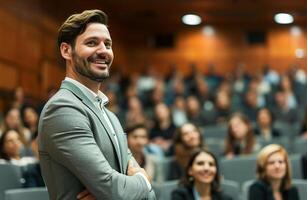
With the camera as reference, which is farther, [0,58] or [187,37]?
[187,37]

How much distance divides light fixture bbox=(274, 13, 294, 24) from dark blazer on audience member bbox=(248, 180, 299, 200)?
917 cm

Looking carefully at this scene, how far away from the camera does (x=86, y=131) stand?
4.52 ft

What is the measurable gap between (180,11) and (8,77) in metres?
4.67

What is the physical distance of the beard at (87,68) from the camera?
4.75 ft

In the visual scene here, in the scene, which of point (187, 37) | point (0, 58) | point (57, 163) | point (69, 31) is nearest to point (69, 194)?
point (57, 163)

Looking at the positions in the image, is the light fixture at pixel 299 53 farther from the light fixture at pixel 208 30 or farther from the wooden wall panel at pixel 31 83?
the wooden wall panel at pixel 31 83

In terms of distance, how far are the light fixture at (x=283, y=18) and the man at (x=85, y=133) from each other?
37.1 feet

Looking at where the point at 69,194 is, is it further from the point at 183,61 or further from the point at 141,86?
the point at 183,61

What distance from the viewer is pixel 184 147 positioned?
468 cm

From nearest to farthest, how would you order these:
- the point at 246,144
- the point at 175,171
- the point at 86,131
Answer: the point at 86,131, the point at 175,171, the point at 246,144

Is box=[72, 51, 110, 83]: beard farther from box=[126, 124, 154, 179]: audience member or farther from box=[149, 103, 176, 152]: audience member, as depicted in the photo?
box=[149, 103, 176, 152]: audience member

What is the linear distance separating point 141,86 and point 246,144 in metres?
6.21

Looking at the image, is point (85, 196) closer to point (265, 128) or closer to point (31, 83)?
point (265, 128)

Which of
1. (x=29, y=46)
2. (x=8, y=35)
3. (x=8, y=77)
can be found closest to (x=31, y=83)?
(x=29, y=46)
